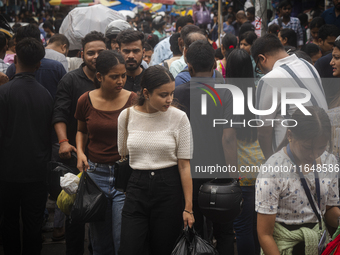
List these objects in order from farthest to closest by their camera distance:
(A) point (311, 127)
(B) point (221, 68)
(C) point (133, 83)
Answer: (B) point (221, 68) < (C) point (133, 83) < (A) point (311, 127)

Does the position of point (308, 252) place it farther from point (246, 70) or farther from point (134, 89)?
point (134, 89)

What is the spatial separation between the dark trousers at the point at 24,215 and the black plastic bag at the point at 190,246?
5.26 ft

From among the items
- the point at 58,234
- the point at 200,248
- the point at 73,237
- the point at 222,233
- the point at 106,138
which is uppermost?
the point at 106,138

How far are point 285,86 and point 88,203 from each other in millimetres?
1960

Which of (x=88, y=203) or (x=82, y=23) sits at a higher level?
(x=82, y=23)

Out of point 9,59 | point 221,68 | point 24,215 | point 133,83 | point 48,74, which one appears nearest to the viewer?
point 24,215

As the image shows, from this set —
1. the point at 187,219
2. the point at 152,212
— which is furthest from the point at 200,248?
the point at 152,212

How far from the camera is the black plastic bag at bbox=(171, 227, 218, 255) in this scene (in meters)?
2.83

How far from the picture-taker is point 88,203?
10.7 feet

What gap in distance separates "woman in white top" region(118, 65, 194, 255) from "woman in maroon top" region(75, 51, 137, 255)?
0.37 metres

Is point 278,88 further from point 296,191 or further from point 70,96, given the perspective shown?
point 70,96

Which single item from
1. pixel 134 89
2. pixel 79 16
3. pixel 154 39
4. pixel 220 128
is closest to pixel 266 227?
pixel 220 128

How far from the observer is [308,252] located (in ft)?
7.70

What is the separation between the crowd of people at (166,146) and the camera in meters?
2.43
